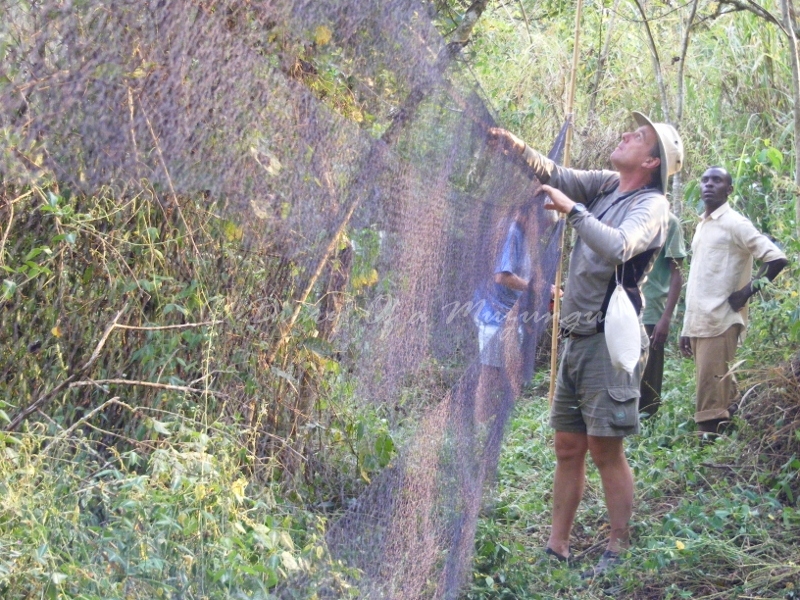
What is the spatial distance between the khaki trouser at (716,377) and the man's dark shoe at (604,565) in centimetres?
211

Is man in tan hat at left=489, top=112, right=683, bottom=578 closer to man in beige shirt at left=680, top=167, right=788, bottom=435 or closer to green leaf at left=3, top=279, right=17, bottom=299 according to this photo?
man in beige shirt at left=680, top=167, right=788, bottom=435

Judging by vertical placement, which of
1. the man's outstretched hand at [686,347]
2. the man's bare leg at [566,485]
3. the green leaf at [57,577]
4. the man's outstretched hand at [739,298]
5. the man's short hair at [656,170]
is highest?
the man's short hair at [656,170]

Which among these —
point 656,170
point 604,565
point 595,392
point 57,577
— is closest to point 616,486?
point 604,565

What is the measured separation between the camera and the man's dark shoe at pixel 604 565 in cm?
403

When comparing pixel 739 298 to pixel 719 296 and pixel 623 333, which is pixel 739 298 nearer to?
pixel 719 296

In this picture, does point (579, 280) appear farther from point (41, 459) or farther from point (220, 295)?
point (41, 459)

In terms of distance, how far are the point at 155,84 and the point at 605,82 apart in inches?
371

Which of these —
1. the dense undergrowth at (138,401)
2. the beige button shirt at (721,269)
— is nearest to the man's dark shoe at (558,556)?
the dense undergrowth at (138,401)

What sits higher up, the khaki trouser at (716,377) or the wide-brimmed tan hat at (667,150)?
the wide-brimmed tan hat at (667,150)

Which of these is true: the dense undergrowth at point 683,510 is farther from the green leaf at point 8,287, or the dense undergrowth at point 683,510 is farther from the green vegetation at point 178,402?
the green leaf at point 8,287

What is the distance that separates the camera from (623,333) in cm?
379

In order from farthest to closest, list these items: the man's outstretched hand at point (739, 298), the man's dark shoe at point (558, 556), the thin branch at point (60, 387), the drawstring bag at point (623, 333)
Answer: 1. the man's outstretched hand at point (739, 298)
2. the man's dark shoe at point (558, 556)
3. the drawstring bag at point (623, 333)
4. the thin branch at point (60, 387)

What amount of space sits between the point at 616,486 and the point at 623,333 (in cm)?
74

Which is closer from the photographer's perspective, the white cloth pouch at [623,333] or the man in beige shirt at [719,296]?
the white cloth pouch at [623,333]
